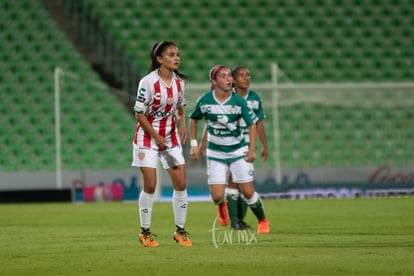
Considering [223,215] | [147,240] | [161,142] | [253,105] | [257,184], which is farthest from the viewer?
[257,184]

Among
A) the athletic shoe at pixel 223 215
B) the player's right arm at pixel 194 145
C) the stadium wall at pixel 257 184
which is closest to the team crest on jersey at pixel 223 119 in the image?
the player's right arm at pixel 194 145

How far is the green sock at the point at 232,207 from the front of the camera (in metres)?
12.0

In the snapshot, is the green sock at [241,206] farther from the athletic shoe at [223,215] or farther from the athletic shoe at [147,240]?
the athletic shoe at [147,240]

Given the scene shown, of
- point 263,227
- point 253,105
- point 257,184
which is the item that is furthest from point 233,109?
point 257,184

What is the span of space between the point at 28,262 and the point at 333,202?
1098 cm

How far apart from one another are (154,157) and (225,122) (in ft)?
6.11

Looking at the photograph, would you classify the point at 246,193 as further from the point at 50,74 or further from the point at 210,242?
the point at 50,74

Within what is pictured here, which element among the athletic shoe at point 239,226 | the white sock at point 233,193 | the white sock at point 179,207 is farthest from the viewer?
the white sock at point 233,193

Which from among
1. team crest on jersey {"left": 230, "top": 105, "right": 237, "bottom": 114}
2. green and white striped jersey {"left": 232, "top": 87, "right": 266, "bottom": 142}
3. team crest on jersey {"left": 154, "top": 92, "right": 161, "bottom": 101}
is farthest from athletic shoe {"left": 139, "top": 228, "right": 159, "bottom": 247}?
green and white striped jersey {"left": 232, "top": 87, "right": 266, "bottom": 142}

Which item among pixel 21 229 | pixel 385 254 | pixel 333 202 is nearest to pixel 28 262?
pixel 385 254

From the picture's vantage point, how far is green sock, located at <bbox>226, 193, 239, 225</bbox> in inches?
473

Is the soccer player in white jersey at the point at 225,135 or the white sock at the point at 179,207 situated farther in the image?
the soccer player in white jersey at the point at 225,135

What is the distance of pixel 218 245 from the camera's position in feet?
31.7

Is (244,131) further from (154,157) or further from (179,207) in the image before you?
(154,157)
